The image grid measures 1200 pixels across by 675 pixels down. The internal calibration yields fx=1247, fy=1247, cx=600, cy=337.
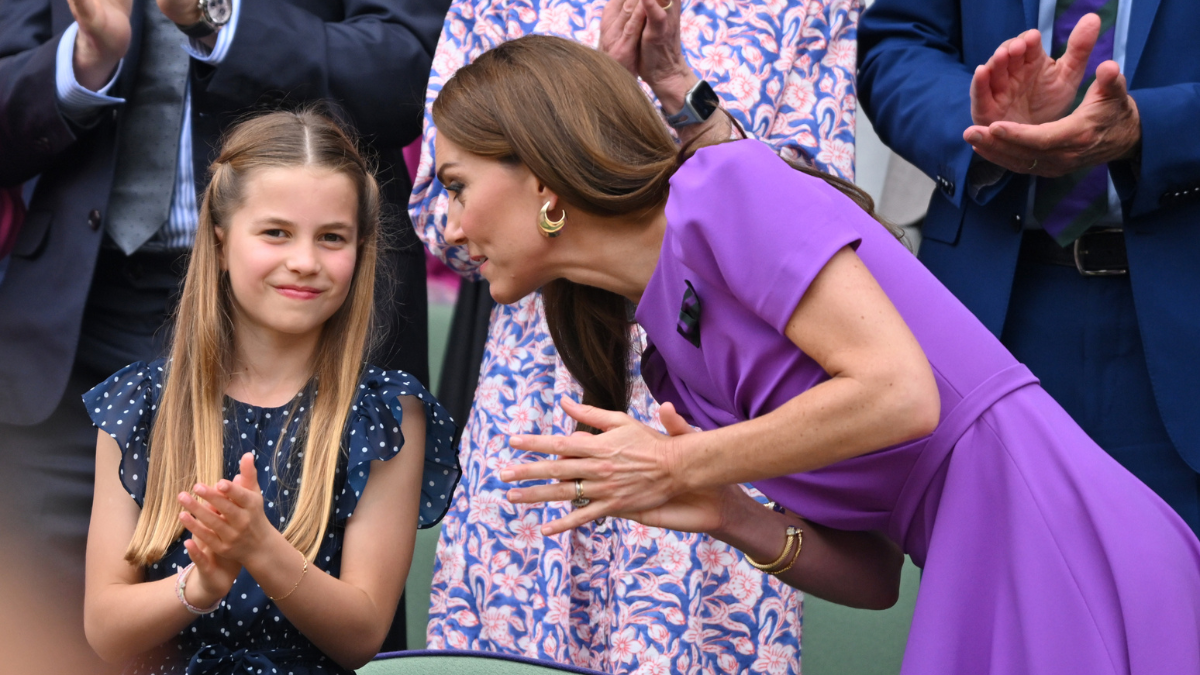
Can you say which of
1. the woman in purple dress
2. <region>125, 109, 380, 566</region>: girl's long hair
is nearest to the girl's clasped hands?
<region>125, 109, 380, 566</region>: girl's long hair

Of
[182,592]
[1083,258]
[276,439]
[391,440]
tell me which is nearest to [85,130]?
[276,439]

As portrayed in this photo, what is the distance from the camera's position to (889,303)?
141 cm

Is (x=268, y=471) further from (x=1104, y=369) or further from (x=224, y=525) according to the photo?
(x=1104, y=369)

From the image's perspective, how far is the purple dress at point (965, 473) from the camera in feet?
4.57

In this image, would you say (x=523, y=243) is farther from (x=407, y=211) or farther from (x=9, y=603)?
(x=9, y=603)

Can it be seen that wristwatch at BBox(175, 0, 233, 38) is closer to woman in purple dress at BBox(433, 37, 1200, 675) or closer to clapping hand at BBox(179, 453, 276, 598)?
woman in purple dress at BBox(433, 37, 1200, 675)

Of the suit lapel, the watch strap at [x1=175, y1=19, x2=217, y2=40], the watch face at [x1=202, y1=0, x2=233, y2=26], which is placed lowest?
the watch strap at [x1=175, y1=19, x2=217, y2=40]

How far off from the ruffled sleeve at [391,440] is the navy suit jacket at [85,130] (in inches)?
18.9

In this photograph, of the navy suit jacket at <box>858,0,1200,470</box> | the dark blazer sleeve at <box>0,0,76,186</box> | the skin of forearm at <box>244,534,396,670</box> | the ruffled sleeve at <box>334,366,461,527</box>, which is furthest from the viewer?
the dark blazer sleeve at <box>0,0,76,186</box>

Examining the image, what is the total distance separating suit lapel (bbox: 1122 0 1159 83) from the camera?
206 centimetres

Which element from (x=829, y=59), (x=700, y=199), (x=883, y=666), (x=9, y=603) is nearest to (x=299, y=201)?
(x=700, y=199)

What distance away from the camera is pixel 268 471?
6.22 ft

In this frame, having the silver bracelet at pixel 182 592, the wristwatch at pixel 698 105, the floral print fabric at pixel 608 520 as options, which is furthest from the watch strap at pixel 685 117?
the silver bracelet at pixel 182 592

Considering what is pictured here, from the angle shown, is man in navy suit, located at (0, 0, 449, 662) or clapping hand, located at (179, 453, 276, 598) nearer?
clapping hand, located at (179, 453, 276, 598)
